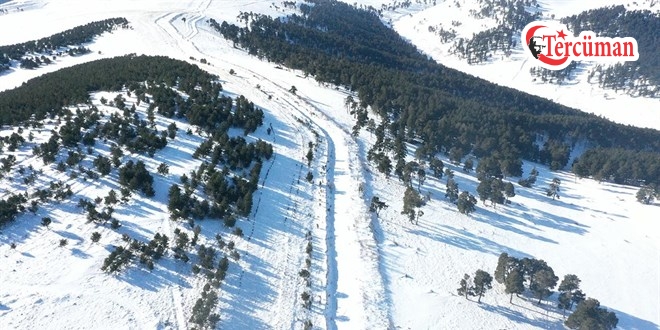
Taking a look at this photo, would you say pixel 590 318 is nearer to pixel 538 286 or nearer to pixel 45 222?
pixel 538 286

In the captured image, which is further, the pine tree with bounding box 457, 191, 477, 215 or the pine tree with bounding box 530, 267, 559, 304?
the pine tree with bounding box 457, 191, 477, 215

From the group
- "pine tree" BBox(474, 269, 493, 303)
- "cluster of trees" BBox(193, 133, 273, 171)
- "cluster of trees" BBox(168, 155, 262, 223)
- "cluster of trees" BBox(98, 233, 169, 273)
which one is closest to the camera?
"cluster of trees" BBox(98, 233, 169, 273)

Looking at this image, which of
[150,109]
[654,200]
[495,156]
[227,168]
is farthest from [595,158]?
[150,109]

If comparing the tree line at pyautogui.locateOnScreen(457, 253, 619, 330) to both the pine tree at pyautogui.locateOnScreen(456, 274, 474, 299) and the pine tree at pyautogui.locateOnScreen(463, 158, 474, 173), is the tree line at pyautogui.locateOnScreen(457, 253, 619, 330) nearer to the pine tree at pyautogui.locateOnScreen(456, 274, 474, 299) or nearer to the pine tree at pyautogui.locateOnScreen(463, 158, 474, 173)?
the pine tree at pyautogui.locateOnScreen(456, 274, 474, 299)

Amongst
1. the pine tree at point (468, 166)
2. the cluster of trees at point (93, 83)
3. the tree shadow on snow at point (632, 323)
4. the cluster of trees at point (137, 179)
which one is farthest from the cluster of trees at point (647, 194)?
the cluster of trees at point (137, 179)

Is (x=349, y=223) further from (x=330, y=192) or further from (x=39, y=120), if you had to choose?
(x=39, y=120)

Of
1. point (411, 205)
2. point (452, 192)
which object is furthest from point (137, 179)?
point (452, 192)

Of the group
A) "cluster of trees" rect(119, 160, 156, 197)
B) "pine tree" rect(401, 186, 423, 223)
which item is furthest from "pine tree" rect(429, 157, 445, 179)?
"cluster of trees" rect(119, 160, 156, 197)
